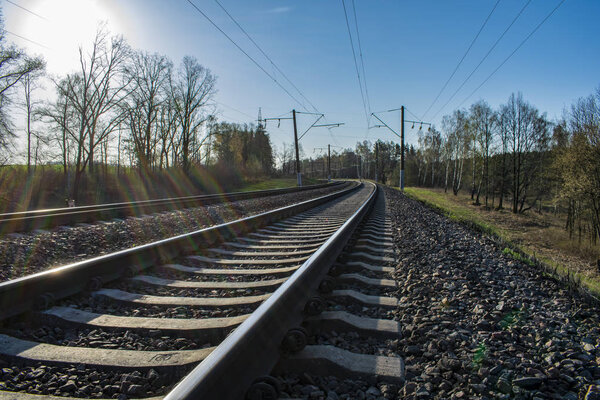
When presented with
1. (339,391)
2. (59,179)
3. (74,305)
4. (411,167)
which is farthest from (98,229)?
(411,167)

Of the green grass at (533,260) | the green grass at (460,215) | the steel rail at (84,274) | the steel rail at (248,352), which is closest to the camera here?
the steel rail at (248,352)

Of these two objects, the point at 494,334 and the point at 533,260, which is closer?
the point at 494,334

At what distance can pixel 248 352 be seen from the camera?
55.3 inches

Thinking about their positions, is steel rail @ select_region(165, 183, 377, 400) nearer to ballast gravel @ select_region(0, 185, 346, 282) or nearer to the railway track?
the railway track

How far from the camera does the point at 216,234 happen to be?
4.79 metres

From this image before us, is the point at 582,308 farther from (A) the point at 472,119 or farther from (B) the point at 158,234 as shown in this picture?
(A) the point at 472,119

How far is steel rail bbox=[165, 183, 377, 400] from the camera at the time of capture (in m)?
1.11

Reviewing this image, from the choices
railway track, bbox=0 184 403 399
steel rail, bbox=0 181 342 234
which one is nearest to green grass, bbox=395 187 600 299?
railway track, bbox=0 184 403 399

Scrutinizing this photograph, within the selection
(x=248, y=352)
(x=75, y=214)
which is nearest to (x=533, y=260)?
(x=248, y=352)

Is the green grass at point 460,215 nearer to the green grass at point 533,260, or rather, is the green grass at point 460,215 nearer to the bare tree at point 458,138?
the green grass at point 533,260

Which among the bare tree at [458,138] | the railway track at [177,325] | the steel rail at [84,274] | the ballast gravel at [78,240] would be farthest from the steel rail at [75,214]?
the bare tree at [458,138]

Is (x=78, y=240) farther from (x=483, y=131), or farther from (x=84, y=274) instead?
(x=483, y=131)

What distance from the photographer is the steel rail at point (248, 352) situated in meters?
1.11

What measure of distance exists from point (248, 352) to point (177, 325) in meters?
0.78
